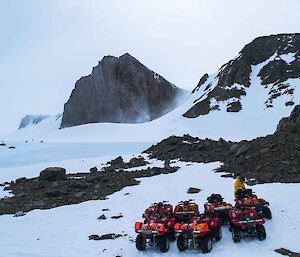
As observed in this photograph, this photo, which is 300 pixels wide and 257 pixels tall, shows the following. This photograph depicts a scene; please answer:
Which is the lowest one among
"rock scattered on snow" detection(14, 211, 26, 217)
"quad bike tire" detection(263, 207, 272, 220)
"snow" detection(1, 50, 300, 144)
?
"rock scattered on snow" detection(14, 211, 26, 217)

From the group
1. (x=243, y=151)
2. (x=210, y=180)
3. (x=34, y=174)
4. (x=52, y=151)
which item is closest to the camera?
(x=210, y=180)

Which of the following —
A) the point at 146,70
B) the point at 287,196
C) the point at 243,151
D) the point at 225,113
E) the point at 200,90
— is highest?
the point at 146,70

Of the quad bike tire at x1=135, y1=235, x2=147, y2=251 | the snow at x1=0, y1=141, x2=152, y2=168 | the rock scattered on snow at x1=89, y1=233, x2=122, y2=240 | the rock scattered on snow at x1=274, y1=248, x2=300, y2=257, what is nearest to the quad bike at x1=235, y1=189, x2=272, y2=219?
the rock scattered on snow at x1=274, y1=248, x2=300, y2=257

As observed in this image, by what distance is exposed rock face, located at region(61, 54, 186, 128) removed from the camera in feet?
327

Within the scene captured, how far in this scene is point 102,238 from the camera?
11.5 meters

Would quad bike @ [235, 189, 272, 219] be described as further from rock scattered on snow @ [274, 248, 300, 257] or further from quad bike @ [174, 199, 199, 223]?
rock scattered on snow @ [274, 248, 300, 257]

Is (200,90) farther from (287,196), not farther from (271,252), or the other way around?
(271,252)

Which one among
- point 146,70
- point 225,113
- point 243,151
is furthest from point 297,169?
point 146,70

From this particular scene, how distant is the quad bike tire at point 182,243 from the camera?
9.73 meters

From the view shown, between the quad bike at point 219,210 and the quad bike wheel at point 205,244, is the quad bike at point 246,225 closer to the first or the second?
the quad bike wheel at point 205,244

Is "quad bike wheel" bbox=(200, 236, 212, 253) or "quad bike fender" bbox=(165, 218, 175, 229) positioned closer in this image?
"quad bike wheel" bbox=(200, 236, 212, 253)

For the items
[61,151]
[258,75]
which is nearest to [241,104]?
[258,75]

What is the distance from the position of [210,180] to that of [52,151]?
3084 cm

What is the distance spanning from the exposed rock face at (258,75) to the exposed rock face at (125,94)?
23855 millimetres
